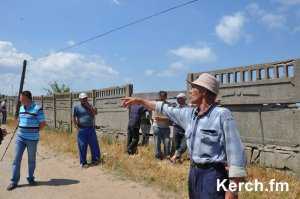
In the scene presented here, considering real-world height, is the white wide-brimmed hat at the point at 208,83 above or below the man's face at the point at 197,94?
above

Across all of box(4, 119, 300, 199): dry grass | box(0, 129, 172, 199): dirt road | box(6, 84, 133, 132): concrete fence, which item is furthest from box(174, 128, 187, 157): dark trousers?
box(6, 84, 133, 132): concrete fence

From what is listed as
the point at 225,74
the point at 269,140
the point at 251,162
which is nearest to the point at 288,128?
the point at 269,140

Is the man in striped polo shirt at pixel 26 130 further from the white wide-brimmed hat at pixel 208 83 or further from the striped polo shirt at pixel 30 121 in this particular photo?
the white wide-brimmed hat at pixel 208 83

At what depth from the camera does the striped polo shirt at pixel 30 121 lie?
26.0 ft

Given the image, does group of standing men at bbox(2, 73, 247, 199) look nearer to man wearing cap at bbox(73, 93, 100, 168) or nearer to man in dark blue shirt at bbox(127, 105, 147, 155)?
man wearing cap at bbox(73, 93, 100, 168)

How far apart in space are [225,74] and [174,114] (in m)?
5.90

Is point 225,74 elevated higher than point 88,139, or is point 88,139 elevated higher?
point 225,74

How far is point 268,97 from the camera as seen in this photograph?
8.47 meters

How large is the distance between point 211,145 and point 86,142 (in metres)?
7.01

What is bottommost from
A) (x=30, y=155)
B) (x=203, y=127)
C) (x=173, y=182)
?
(x=173, y=182)

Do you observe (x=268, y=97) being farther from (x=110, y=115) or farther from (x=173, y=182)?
(x=110, y=115)

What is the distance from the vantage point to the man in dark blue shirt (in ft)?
37.6

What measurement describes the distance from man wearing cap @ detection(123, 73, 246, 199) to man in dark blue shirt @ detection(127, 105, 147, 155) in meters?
7.75

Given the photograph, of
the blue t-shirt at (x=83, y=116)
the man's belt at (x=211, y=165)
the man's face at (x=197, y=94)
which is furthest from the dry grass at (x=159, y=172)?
the man's face at (x=197, y=94)
